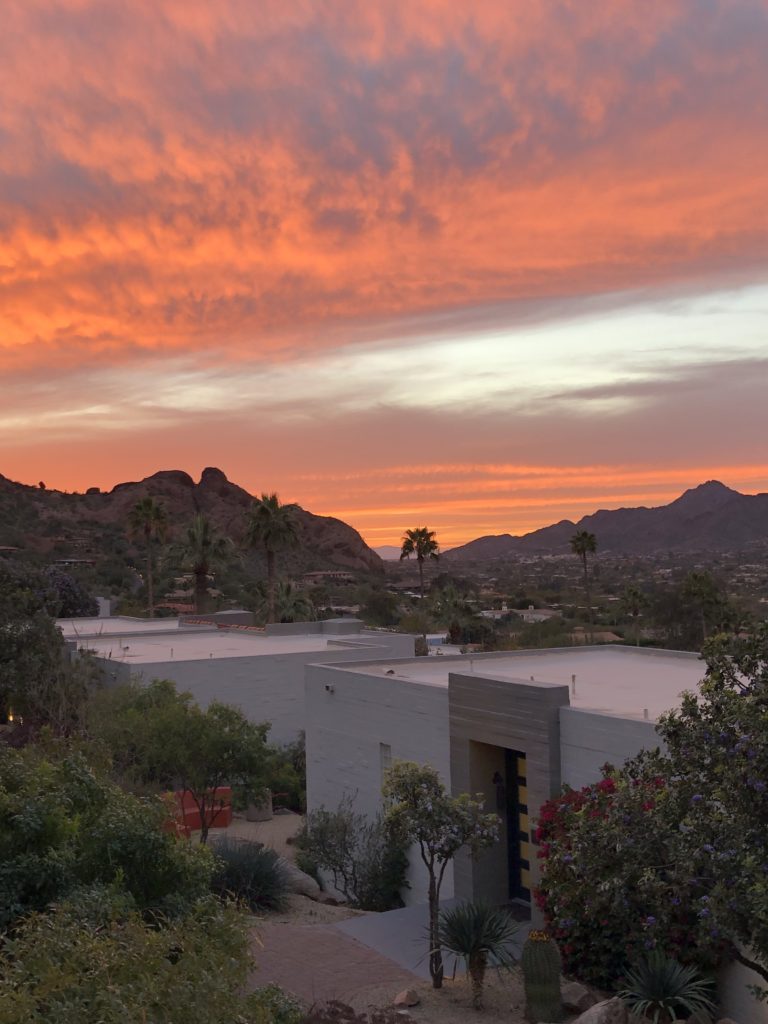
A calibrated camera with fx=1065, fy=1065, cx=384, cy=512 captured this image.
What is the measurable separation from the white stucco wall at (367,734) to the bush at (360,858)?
13.8 inches

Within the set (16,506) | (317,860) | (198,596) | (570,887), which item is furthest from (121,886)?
(16,506)

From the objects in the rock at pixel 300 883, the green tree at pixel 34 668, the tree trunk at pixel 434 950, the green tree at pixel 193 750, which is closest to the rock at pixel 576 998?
the tree trunk at pixel 434 950

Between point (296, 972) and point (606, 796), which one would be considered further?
point (296, 972)

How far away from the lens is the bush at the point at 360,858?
22.1 metres

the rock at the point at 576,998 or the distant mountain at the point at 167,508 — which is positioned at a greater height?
the distant mountain at the point at 167,508

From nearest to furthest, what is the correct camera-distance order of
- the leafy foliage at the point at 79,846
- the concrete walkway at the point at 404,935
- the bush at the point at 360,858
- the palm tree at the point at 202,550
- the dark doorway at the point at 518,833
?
the leafy foliage at the point at 79,846 → the concrete walkway at the point at 404,935 → the dark doorway at the point at 518,833 → the bush at the point at 360,858 → the palm tree at the point at 202,550

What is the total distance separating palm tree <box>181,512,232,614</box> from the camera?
212 ft

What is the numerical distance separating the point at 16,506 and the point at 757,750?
12640 cm

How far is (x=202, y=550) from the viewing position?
64.6 metres

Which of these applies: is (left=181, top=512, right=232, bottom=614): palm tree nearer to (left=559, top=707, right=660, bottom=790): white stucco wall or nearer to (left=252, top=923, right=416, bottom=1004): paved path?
(left=252, top=923, right=416, bottom=1004): paved path

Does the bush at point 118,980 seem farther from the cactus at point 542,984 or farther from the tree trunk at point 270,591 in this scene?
the tree trunk at point 270,591

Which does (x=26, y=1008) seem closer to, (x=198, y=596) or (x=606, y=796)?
(x=606, y=796)

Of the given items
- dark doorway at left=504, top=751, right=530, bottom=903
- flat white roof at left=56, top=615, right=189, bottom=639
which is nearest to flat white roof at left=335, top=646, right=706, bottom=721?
dark doorway at left=504, top=751, right=530, bottom=903

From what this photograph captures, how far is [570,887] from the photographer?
1172cm
